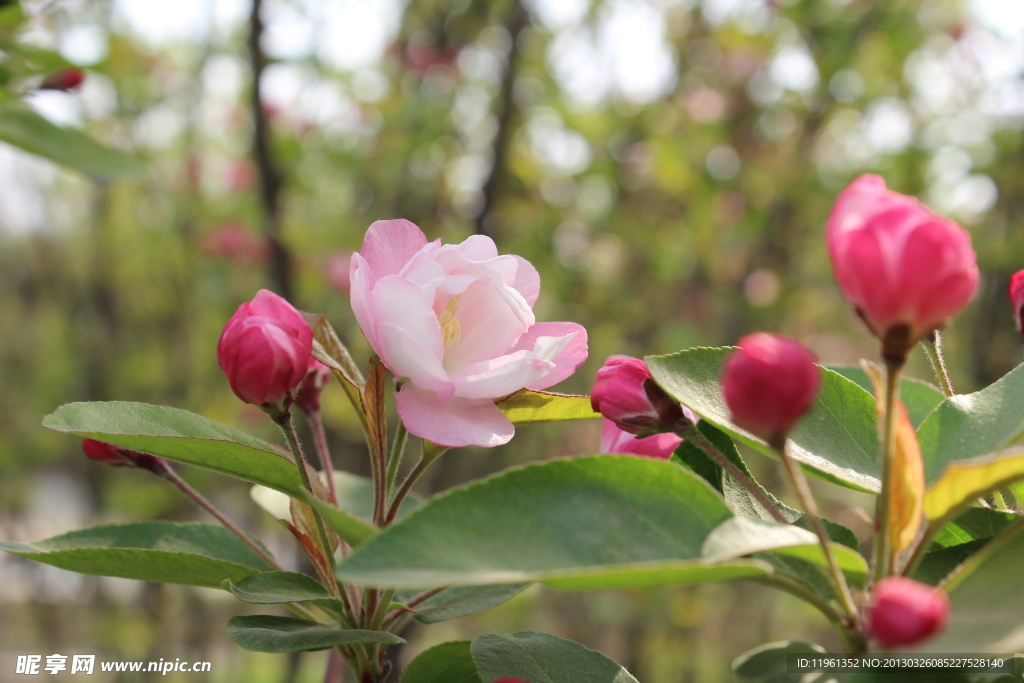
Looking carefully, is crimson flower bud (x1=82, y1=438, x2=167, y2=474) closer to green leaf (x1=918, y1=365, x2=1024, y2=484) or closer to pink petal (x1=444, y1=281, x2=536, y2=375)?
pink petal (x1=444, y1=281, x2=536, y2=375)

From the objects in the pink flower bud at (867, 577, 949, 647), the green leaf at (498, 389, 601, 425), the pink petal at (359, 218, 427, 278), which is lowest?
the pink flower bud at (867, 577, 949, 647)

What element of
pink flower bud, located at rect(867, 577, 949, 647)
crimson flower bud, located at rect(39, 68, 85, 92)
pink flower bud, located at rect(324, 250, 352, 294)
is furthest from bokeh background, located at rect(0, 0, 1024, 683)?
pink flower bud, located at rect(867, 577, 949, 647)

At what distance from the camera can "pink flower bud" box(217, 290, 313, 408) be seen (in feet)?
2.13

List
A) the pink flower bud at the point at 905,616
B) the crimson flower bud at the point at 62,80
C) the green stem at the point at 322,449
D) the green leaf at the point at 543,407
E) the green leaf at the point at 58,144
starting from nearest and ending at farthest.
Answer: the pink flower bud at the point at 905,616
the green leaf at the point at 543,407
the green stem at the point at 322,449
the green leaf at the point at 58,144
the crimson flower bud at the point at 62,80

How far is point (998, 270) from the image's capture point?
11.7 ft

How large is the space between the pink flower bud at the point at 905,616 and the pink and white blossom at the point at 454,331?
1.05ft

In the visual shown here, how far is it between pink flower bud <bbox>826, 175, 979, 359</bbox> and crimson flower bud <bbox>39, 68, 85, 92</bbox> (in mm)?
1622

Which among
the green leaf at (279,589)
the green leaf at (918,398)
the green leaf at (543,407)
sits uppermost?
the green leaf at (543,407)

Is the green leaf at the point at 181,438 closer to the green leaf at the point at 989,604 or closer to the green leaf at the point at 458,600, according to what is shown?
the green leaf at the point at 458,600

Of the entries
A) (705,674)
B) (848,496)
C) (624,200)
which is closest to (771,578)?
(848,496)

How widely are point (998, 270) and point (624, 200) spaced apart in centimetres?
173

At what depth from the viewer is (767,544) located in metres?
0.48

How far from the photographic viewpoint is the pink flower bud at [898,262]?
1.62 feet

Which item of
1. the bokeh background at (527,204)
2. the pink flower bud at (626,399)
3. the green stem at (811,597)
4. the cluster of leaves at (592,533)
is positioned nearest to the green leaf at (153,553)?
the cluster of leaves at (592,533)
